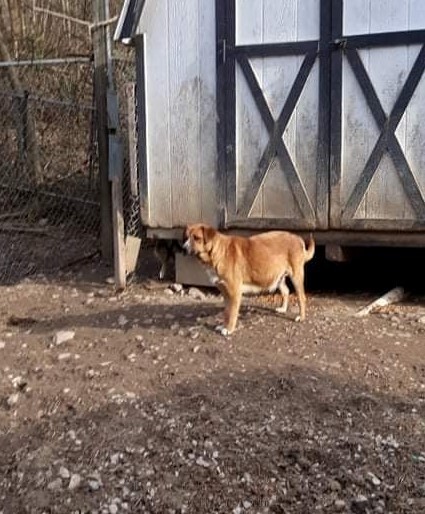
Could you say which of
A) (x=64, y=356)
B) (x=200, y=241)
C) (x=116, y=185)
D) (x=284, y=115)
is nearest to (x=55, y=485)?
(x=64, y=356)

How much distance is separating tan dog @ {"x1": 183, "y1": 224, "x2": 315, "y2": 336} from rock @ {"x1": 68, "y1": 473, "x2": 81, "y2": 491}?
82.0 inches

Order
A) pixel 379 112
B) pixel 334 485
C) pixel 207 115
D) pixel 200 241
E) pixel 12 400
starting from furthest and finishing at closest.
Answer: pixel 207 115, pixel 379 112, pixel 200 241, pixel 12 400, pixel 334 485

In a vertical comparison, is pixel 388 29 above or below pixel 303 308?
above

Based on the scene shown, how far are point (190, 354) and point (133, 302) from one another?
1602 mm

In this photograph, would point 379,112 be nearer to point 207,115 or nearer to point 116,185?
point 207,115

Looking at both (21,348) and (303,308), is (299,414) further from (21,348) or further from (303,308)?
(21,348)

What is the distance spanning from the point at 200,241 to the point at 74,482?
2.22m

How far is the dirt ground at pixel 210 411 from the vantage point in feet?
11.4

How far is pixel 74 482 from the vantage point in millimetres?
3607

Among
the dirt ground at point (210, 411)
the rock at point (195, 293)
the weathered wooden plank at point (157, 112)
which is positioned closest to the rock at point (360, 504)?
the dirt ground at point (210, 411)

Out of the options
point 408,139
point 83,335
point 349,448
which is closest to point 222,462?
point 349,448

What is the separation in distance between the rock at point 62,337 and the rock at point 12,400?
0.96 meters

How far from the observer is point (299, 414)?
4.20 meters

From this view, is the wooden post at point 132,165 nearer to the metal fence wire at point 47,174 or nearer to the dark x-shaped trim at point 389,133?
the metal fence wire at point 47,174
